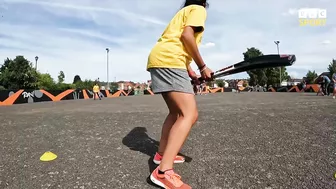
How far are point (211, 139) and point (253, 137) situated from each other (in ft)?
2.13

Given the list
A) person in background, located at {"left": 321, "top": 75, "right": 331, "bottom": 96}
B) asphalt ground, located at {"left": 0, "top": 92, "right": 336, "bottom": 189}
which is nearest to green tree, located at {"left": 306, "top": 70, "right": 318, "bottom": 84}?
person in background, located at {"left": 321, "top": 75, "right": 331, "bottom": 96}

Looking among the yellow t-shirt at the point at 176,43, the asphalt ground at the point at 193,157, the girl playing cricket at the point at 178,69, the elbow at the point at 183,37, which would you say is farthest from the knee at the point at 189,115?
the elbow at the point at 183,37

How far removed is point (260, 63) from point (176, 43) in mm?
1127

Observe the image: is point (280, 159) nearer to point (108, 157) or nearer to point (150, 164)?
point (150, 164)

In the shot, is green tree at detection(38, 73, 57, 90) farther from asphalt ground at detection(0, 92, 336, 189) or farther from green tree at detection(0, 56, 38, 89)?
asphalt ground at detection(0, 92, 336, 189)

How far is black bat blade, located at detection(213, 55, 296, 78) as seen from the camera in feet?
9.51

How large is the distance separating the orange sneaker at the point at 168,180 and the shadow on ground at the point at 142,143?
0.41 metres

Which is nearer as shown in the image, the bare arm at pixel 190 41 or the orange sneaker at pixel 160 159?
the bare arm at pixel 190 41

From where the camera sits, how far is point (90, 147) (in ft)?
12.2

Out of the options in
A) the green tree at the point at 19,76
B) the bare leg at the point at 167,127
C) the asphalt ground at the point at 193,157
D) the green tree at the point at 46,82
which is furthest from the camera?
the green tree at the point at 46,82

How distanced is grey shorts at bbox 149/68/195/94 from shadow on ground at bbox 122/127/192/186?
911 millimetres

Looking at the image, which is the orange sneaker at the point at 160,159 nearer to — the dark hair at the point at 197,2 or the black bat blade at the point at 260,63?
the black bat blade at the point at 260,63

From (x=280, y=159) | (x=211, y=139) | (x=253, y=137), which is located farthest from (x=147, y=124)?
(x=280, y=159)

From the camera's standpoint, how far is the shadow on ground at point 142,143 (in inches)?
126
